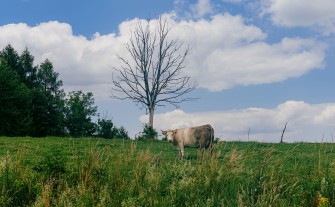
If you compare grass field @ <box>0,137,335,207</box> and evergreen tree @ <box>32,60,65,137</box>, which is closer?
grass field @ <box>0,137,335,207</box>

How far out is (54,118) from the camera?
156 feet

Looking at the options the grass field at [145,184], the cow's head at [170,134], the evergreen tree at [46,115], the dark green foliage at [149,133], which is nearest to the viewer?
the grass field at [145,184]

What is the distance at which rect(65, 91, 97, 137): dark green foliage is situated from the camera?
48312 millimetres

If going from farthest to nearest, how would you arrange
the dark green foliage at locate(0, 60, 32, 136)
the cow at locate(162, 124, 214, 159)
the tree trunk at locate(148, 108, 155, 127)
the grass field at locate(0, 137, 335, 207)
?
the dark green foliage at locate(0, 60, 32, 136)
the tree trunk at locate(148, 108, 155, 127)
the cow at locate(162, 124, 214, 159)
the grass field at locate(0, 137, 335, 207)

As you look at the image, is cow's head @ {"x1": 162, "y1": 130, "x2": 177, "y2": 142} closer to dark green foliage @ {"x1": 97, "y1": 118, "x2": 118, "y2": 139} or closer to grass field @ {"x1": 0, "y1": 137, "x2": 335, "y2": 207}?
grass field @ {"x1": 0, "y1": 137, "x2": 335, "y2": 207}

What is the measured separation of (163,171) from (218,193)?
1.65 meters

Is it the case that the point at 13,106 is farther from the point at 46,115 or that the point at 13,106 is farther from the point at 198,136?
the point at 198,136


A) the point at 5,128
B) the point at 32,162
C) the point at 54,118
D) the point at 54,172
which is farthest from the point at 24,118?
the point at 54,172

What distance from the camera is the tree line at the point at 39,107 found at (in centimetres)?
4269

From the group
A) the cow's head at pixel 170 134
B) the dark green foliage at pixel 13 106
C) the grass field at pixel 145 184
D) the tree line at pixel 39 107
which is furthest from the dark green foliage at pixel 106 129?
the grass field at pixel 145 184

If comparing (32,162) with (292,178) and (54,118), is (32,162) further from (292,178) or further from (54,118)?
(54,118)

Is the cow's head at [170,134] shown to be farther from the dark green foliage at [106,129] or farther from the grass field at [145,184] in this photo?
the dark green foliage at [106,129]

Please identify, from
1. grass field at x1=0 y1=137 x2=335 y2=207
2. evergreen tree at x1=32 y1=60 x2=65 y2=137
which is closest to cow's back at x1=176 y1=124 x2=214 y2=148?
grass field at x1=0 y1=137 x2=335 y2=207

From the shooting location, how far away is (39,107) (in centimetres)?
4772
